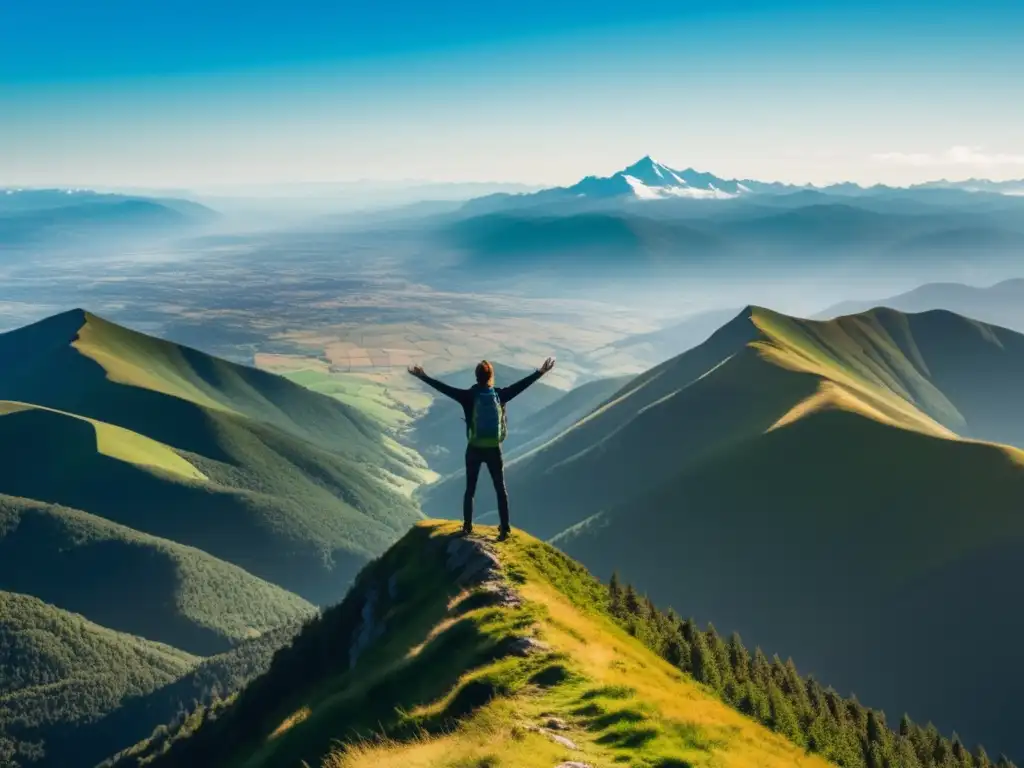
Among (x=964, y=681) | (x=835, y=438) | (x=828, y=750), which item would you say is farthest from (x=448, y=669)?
(x=835, y=438)

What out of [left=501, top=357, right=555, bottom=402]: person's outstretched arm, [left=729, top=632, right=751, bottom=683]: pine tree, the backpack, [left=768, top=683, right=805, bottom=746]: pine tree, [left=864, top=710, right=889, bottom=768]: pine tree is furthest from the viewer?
[left=729, top=632, right=751, bottom=683]: pine tree

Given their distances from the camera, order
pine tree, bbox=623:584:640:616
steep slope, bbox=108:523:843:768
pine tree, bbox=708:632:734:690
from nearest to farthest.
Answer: steep slope, bbox=108:523:843:768
pine tree, bbox=708:632:734:690
pine tree, bbox=623:584:640:616

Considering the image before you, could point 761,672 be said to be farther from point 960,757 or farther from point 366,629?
point 366,629

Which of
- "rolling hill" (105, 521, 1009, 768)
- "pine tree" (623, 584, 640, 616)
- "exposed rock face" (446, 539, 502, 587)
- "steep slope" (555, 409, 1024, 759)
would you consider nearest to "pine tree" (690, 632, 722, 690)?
"rolling hill" (105, 521, 1009, 768)

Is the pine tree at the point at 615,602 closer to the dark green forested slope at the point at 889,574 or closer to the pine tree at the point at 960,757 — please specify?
the pine tree at the point at 960,757

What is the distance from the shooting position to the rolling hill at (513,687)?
23.5 meters

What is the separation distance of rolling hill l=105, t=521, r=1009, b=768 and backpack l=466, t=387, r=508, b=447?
9.20 meters

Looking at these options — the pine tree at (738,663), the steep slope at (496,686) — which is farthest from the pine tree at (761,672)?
the steep slope at (496,686)

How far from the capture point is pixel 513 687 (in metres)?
28.0

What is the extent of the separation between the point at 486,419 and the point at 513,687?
441 inches

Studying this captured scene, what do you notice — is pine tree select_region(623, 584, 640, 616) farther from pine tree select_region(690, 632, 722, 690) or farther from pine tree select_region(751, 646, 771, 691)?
pine tree select_region(751, 646, 771, 691)

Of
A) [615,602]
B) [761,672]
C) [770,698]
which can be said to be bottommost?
[761,672]

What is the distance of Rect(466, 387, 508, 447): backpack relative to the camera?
31.9 meters

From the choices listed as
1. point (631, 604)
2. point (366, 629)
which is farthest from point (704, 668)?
point (366, 629)
